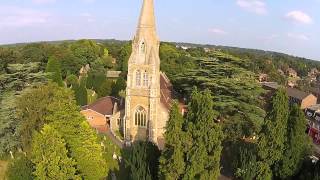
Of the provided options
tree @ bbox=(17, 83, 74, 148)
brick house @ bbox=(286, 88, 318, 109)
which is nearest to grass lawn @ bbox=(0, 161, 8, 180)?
tree @ bbox=(17, 83, 74, 148)

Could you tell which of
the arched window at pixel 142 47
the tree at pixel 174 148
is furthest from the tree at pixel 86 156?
the arched window at pixel 142 47

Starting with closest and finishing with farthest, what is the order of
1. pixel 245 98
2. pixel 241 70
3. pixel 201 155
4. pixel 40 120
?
pixel 201 155 → pixel 40 120 → pixel 245 98 → pixel 241 70

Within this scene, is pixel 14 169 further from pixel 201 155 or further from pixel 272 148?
pixel 272 148

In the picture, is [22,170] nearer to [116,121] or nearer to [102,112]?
[116,121]

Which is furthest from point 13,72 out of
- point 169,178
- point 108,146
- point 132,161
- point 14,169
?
point 169,178

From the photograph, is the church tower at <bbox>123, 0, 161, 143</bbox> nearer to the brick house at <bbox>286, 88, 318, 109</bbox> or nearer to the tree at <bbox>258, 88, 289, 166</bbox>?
the tree at <bbox>258, 88, 289, 166</bbox>

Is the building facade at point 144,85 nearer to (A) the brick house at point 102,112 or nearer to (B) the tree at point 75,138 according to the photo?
(A) the brick house at point 102,112

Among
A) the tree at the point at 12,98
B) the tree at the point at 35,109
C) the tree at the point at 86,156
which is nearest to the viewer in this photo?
the tree at the point at 86,156
